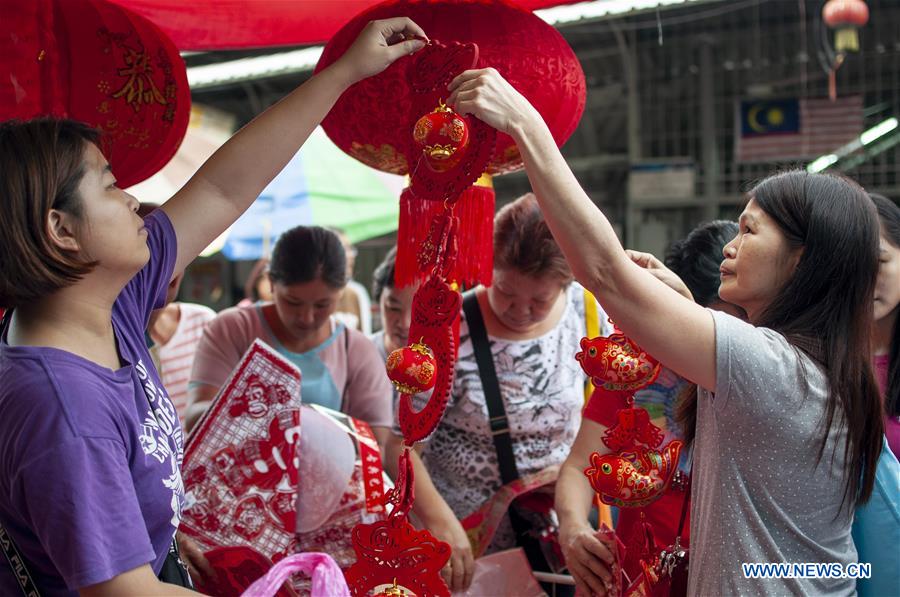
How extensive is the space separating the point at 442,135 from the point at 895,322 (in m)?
1.06

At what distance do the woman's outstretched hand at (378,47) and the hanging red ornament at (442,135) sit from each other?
0.16 m

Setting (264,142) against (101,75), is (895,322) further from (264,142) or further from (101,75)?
(101,75)

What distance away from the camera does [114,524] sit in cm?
102

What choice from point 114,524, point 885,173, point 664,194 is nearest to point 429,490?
point 114,524

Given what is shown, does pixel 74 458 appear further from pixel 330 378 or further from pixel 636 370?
pixel 330 378

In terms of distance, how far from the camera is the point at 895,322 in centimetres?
181

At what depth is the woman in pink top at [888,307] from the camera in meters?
1.73

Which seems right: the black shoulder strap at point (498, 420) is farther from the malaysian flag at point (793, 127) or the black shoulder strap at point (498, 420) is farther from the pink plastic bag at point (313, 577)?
the malaysian flag at point (793, 127)

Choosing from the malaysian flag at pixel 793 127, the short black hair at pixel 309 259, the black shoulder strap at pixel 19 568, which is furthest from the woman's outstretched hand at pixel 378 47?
the malaysian flag at pixel 793 127

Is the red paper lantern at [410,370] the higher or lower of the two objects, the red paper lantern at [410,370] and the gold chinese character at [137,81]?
the lower

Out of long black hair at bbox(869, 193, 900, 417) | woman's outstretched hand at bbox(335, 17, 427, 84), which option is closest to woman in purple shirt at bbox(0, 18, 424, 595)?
woman's outstretched hand at bbox(335, 17, 427, 84)

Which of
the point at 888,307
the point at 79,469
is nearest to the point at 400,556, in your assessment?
the point at 79,469

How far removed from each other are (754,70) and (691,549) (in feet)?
16.1

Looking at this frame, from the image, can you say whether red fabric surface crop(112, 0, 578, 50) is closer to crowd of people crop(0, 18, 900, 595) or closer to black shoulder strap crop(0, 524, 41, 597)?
crowd of people crop(0, 18, 900, 595)
